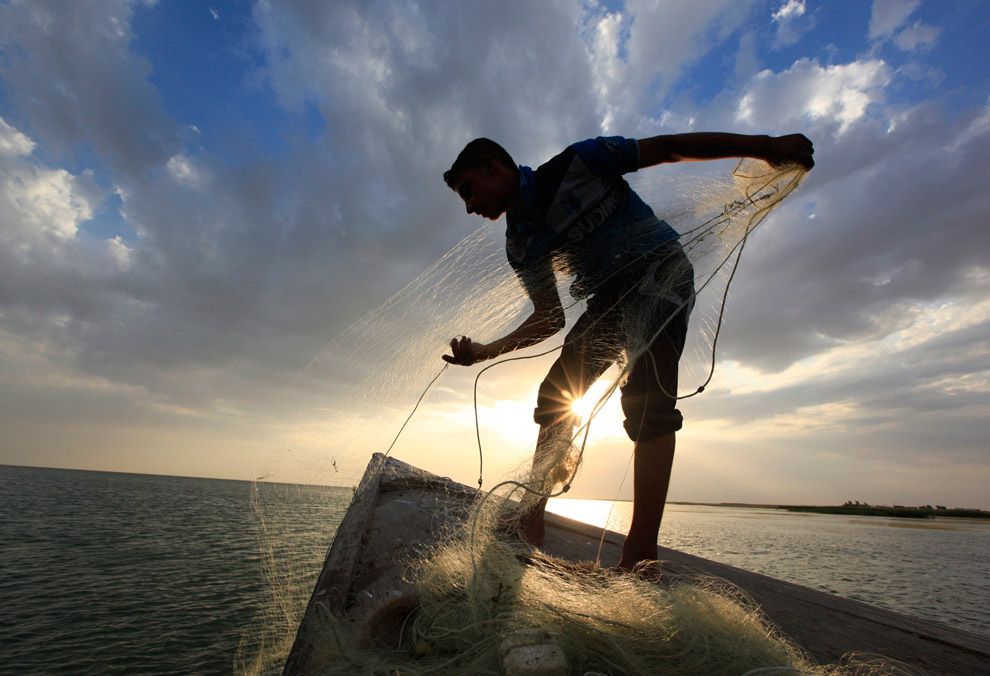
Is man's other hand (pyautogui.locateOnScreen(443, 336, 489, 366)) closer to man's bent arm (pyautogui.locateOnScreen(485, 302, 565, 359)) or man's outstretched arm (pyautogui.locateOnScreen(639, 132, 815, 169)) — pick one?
man's bent arm (pyautogui.locateOnScreen(485, 302, 565, 359))

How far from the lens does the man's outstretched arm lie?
2207mm

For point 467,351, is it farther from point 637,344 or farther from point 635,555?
point 635,555

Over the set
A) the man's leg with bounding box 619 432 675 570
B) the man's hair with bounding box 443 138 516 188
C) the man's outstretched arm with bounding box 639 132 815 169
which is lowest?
the man's leg with bounding box 619 432 675 570

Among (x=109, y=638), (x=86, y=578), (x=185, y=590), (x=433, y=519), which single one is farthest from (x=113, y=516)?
(x=433, y=519)

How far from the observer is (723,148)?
7.59ft

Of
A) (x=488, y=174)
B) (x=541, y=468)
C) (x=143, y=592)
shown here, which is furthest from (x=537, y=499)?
(x=143, y=592)

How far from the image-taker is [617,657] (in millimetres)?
1267

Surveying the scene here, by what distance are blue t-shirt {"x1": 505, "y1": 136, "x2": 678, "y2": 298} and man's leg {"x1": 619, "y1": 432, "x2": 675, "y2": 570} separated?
0.86 m

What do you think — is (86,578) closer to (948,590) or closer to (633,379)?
(633,379)

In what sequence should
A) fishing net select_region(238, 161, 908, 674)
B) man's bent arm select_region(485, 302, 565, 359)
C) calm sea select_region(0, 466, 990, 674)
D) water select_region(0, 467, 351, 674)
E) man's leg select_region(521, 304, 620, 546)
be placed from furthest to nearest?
water select_region(0, 467, 351, 674), calm sea select_region(0, 466, 990, 674), man's bent arm select_region(485, 302, 565, 359), man's leg select_region(521, 304, 620, 546), fishing net select_region(238, 161, 908, 674)

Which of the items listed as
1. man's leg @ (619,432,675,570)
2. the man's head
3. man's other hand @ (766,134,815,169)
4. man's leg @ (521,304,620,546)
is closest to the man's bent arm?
man's leg @ (521,304,620,546)

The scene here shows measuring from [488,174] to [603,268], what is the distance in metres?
0.80

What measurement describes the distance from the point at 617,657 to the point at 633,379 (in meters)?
1.35

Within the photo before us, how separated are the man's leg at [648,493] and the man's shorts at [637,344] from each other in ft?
0.21
